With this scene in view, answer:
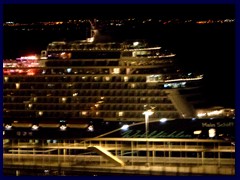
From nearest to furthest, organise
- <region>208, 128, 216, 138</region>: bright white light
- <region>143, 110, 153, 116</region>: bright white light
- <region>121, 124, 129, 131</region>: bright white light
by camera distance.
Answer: <region>143, 110, 153, 116</region>: bright white light
<region>208, 128, 216, 138</region>: bright white light
<region>121, 124, 129, 131</region>: bright white light

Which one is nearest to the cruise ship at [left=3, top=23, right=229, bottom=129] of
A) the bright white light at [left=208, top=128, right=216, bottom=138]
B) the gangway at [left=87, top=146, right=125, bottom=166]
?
the bright white light at [left=208, top=128, right=216, bottom=138]

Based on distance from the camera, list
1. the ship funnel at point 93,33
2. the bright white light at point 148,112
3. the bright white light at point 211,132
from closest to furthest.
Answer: the bright white light at point 148,112, the bright white light at point 211,132, the ship funnel at point 93,33

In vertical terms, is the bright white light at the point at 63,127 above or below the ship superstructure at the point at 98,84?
below

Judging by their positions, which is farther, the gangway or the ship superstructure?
the ship superstructure

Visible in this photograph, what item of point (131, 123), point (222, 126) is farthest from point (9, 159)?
point (222, 126)

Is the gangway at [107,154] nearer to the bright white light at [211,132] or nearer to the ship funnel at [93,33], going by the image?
the bright white light at [211,132]

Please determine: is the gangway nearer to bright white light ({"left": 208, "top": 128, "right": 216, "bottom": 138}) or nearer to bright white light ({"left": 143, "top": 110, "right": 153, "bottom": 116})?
bright white light ({"left": 143, "top": 110, "right": 153, "bottom": 116})

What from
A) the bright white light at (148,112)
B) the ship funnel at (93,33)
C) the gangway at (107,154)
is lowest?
the gangway at (107,154)

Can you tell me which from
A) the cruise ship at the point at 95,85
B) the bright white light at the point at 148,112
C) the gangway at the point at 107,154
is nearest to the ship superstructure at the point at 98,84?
the cruise ship at the point at 95,85
